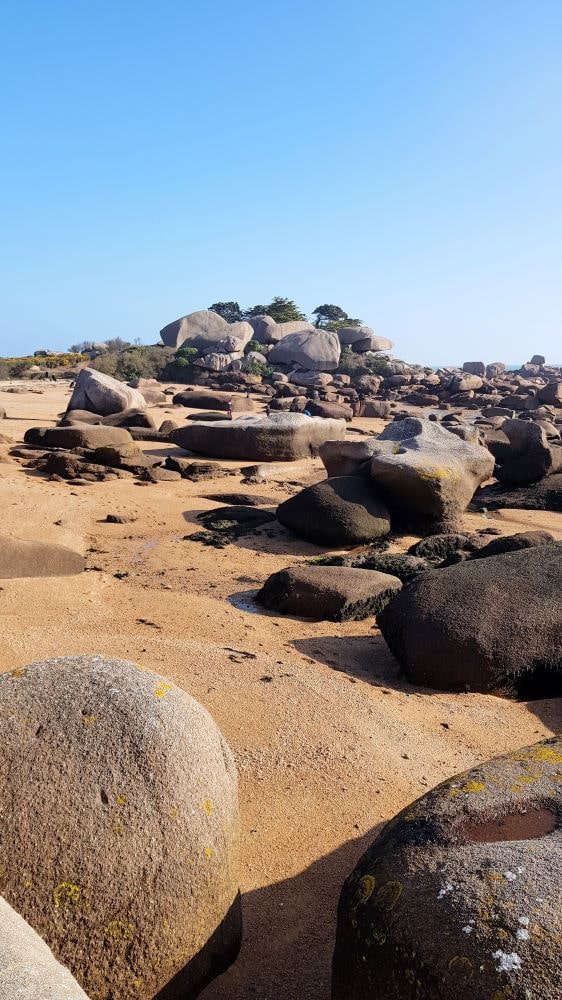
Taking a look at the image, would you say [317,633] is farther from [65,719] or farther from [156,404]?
[156,404]

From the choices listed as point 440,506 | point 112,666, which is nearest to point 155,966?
point 112,666

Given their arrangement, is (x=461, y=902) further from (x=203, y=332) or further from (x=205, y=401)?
(x=203, y=332)

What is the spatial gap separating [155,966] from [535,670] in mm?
2927

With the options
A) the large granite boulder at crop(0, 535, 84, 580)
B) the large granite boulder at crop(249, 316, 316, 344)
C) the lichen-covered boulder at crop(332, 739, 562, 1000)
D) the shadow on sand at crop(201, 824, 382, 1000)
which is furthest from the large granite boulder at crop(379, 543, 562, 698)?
the large granite boulder at crop(249, 316, 316, 344)

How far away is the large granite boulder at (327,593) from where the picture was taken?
18.1 ft

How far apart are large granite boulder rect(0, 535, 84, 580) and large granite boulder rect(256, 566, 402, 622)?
4.94 ft

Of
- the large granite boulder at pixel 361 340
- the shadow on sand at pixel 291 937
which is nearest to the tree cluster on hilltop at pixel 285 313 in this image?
the large granite boulder at pixel 361 340

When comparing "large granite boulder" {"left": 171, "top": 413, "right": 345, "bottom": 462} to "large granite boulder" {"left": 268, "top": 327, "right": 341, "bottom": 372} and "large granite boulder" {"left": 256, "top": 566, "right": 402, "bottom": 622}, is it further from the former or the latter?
"large granite boulder" {"left": 268, "top": 327, "right": 341, "bottom": 372}

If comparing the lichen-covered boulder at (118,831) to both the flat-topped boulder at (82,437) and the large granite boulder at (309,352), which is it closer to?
the flat-topped boulder at (82,437)

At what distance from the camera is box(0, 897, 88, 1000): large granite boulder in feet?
4.69

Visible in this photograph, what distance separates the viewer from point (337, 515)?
7508mm

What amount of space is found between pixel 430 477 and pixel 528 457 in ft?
10.1

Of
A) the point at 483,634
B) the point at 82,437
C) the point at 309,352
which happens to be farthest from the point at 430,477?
the point at 309,352

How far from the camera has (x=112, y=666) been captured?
7.90 ft
